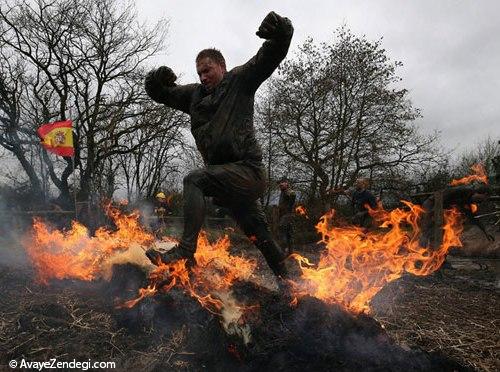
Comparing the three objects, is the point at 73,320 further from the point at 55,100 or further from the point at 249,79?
the point at 55,100

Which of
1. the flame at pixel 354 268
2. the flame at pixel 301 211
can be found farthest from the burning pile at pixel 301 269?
the flame at pixel 301 211

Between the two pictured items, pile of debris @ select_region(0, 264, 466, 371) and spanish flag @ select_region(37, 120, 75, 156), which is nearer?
pile of debris @ select_region(0, 264, 466, 371)

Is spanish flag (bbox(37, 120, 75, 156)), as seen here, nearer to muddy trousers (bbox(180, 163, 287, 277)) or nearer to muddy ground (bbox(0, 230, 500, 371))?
muddy ground (bbox(0, 230, 500, 371))

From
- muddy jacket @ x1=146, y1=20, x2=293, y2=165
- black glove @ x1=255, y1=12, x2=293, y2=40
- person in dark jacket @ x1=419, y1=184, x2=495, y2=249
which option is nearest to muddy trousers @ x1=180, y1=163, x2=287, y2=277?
muddy jacket @ x1=146, y1=20, x2=293, y2=165

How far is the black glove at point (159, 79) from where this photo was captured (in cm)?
368

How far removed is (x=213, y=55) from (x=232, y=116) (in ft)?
1.97

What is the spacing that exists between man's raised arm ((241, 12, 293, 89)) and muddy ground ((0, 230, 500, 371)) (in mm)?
1877

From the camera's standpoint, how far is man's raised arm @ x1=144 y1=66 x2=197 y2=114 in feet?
12.0

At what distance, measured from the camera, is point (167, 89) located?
3.74 metres

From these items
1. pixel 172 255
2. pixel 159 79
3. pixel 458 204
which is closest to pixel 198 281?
pixel 172 255

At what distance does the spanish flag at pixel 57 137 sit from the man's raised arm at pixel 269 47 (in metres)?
11.9

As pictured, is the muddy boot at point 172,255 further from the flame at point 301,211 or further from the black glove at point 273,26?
the flame at point 301,211

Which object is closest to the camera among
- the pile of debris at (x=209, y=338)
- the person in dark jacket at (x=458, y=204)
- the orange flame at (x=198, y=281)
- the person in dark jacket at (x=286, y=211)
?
the pile of debris at (x=209, y=338)

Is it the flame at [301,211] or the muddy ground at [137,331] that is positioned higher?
the flame at [301,211]
